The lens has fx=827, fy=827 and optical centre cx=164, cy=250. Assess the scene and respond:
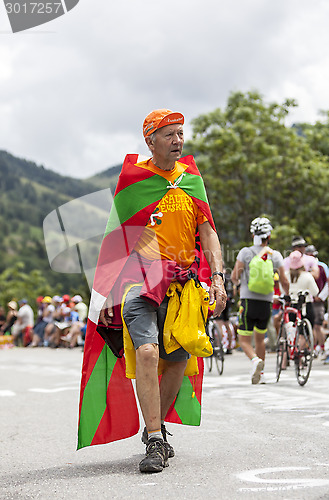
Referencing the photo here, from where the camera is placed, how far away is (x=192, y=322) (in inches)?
185

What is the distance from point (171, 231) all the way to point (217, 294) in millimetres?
456

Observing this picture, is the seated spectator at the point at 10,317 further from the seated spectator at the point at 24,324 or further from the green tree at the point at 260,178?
the green tree at the point at 260,178

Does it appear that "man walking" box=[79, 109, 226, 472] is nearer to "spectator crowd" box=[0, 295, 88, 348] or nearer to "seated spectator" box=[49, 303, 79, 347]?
"spectator crowd" box=[0, 295, 88, 348]

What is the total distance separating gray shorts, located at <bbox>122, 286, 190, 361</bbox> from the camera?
4660mm

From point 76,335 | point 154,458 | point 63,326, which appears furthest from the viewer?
point 63,326

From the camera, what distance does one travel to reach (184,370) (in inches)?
197

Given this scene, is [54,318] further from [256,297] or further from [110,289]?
[110,289]

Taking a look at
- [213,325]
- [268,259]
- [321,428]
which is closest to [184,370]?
[321,428]

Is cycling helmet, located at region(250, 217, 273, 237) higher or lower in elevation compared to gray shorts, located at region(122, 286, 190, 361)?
higher

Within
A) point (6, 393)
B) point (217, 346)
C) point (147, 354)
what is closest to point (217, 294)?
point (147, 354)

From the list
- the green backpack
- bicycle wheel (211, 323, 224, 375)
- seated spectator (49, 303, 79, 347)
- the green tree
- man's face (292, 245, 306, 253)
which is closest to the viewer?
the green backpack

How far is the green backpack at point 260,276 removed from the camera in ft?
33.7

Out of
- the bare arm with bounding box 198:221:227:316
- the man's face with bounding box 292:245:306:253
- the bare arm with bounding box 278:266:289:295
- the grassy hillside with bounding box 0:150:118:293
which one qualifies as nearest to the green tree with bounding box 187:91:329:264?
the grassy hillside with bounding box 0:150:118:293

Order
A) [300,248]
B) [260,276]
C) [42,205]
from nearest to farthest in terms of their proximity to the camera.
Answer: [42,205] < [260,276] < [300,248]
